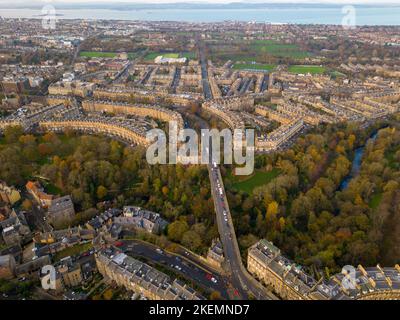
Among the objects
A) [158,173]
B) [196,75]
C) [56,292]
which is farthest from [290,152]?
[196,75]

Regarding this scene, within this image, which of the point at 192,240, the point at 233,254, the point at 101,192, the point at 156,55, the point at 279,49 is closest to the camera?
the point at 233,254

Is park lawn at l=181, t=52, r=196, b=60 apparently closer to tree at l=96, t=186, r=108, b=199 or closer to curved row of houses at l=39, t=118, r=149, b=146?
curved row of houses at l=39, t=118, r=149, b=146

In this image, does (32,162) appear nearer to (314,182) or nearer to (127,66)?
(314,182)

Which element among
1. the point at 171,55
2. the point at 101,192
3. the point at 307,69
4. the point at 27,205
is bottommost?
the point at 27,205

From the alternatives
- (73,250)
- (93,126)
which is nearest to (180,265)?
(73,250)

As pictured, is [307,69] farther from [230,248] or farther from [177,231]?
[177,231]

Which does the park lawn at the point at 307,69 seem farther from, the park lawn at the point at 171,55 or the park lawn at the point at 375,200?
the park lawn at the point at 375,200

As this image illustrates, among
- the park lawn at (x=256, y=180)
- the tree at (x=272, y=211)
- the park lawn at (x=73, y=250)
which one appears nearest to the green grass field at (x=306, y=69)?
the park lawn at (x=256, y=180)
